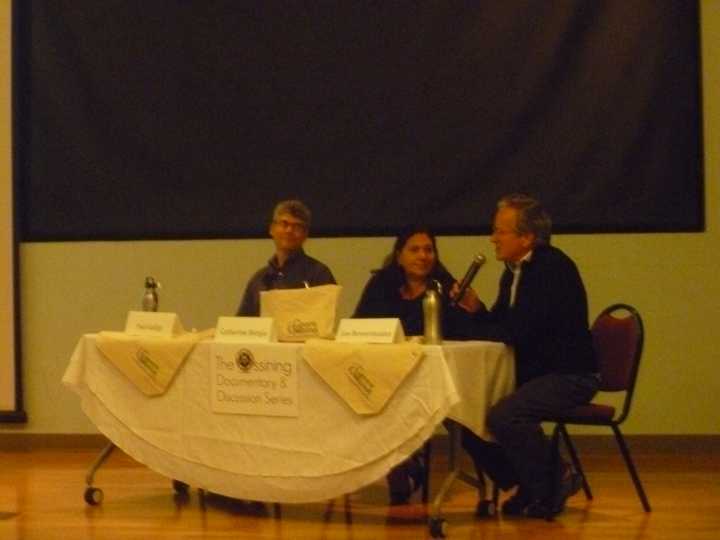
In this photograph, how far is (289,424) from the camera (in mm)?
4953

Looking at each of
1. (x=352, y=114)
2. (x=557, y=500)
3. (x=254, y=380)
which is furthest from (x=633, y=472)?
(x=352, y=114)

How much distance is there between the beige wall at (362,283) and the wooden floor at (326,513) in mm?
620

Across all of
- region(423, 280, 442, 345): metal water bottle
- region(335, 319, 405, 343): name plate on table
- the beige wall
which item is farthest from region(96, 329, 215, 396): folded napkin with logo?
the beige wall

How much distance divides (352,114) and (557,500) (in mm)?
2540

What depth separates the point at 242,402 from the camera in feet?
16.6

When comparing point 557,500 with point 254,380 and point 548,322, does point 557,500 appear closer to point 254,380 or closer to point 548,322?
point 548,322

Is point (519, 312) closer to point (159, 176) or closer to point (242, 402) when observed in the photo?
point (242, 402)

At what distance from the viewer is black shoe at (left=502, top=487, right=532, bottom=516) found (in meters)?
5.21

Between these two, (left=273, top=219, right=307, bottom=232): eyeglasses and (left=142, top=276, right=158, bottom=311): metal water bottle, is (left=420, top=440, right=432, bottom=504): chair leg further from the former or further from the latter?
(left=142, top=276, right=158, bottom=311): metal water bottle

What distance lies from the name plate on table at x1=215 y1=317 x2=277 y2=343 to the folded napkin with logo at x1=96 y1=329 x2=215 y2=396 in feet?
0.37

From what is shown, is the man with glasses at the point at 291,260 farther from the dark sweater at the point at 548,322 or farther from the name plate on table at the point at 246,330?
the dark sweater at the point at 548,322

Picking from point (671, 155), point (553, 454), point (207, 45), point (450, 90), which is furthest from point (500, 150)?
point (553, 454)

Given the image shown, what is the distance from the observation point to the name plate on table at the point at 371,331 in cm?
482

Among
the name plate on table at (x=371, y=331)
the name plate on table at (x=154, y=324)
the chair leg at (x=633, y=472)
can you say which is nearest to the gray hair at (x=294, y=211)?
the name plate on table at (x=154, y=324)
